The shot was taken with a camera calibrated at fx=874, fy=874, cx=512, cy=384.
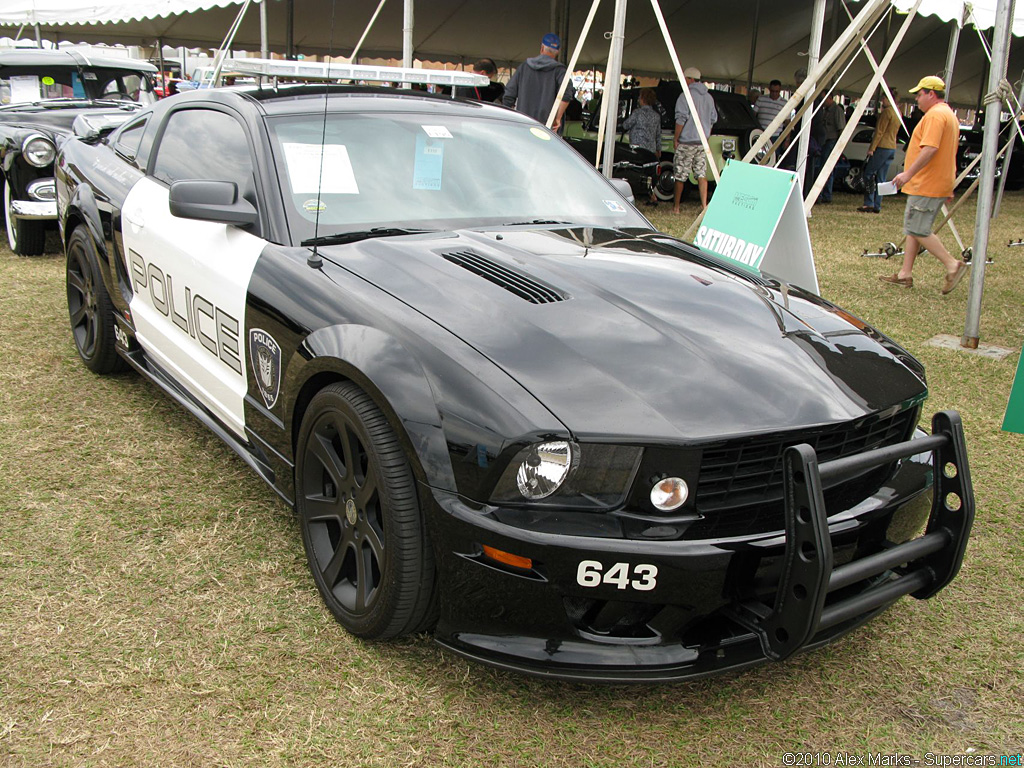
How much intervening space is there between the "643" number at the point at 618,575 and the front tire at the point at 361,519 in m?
0.43

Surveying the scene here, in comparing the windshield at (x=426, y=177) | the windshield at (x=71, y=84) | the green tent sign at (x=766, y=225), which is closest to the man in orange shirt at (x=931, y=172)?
the green tent sign at (x=766, y=225)

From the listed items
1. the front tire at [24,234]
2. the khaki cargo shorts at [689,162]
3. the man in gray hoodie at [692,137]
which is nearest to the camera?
the front tire at [24,234]

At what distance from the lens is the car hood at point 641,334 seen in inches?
83.7

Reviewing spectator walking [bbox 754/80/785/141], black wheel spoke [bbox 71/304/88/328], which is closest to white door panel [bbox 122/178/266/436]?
black wheel spoke [bbox 71/304/88/328]

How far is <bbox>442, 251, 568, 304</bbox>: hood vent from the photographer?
2562 millimetres

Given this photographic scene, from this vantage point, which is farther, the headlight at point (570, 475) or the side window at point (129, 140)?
the side window at point (129, 140)

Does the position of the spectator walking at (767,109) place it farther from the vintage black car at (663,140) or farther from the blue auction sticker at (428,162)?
the blue auction sticker at (428,162)

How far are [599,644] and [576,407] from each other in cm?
57

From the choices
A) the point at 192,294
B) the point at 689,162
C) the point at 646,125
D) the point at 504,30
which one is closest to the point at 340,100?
the point at 192,294

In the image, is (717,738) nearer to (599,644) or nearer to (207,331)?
(599,644)

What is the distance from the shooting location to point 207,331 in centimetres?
320

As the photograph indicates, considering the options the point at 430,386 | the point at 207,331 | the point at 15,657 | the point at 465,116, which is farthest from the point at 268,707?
the point at 465,116

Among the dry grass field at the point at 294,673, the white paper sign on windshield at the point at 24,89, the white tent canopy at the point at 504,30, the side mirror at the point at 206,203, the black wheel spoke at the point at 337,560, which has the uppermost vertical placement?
the white tent canopy at the point at 504,30

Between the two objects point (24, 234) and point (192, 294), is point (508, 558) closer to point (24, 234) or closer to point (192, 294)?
point (192, 294)
